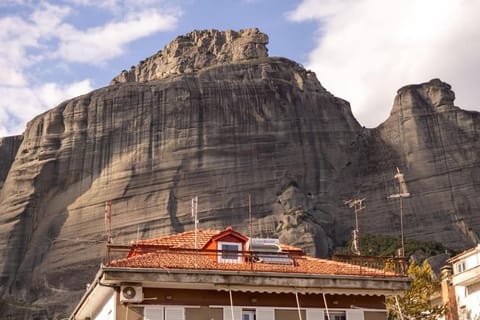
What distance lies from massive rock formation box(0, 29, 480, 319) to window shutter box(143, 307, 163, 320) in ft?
334

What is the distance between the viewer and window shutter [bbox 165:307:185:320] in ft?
93.2

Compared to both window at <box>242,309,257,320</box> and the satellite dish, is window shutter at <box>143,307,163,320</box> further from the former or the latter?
window at <box>242,309,257,320</box>

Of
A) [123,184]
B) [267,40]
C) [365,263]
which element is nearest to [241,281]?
[365,263]

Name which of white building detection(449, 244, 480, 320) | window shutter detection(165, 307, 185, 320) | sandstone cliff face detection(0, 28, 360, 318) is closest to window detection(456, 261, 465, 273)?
white building detection(449, 244, 480, 320)

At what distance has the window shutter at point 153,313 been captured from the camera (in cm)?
2831

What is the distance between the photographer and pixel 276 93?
491ft

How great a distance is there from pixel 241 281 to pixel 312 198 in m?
115

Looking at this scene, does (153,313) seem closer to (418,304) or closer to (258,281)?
(258,281)

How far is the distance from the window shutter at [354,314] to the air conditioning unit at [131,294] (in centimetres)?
598

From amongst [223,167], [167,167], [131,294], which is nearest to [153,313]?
[131,294]

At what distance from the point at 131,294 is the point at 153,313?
0.82 metres

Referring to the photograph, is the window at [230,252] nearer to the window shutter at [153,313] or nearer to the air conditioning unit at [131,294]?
the window shutter at [153,313]

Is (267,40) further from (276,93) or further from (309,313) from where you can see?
(309,313)

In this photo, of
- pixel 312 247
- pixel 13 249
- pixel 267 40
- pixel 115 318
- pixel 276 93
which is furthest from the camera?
pixel 267 40
